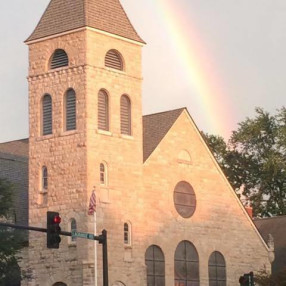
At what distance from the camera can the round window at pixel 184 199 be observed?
231ft

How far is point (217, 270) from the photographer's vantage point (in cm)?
7275

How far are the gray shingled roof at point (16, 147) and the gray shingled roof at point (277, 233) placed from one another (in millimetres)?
19617

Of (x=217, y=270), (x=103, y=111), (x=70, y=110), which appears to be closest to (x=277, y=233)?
(x=217, y=270)

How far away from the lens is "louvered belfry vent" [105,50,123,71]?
66.9 m

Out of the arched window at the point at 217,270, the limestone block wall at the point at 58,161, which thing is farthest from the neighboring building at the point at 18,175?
the arched window at the point at 217,270

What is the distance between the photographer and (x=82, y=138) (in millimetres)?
64375

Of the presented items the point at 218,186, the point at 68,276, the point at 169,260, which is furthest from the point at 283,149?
Answer: the point at 68,276

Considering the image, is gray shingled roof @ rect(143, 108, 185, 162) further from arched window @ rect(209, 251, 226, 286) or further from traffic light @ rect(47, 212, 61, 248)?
traffic light @ rect(47, 212, 61, 248)

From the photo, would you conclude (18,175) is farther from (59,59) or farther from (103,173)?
(59,59)

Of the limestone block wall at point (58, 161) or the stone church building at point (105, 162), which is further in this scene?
the stone church building at point (105, 162)

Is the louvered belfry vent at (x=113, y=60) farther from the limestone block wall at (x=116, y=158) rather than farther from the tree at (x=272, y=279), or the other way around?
the tree at (x=272, y=279)

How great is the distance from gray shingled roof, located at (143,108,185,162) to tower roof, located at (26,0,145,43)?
580 cm

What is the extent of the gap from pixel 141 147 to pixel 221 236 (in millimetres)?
9771

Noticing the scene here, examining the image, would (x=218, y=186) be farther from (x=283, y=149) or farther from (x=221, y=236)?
(x=283, y=149)
